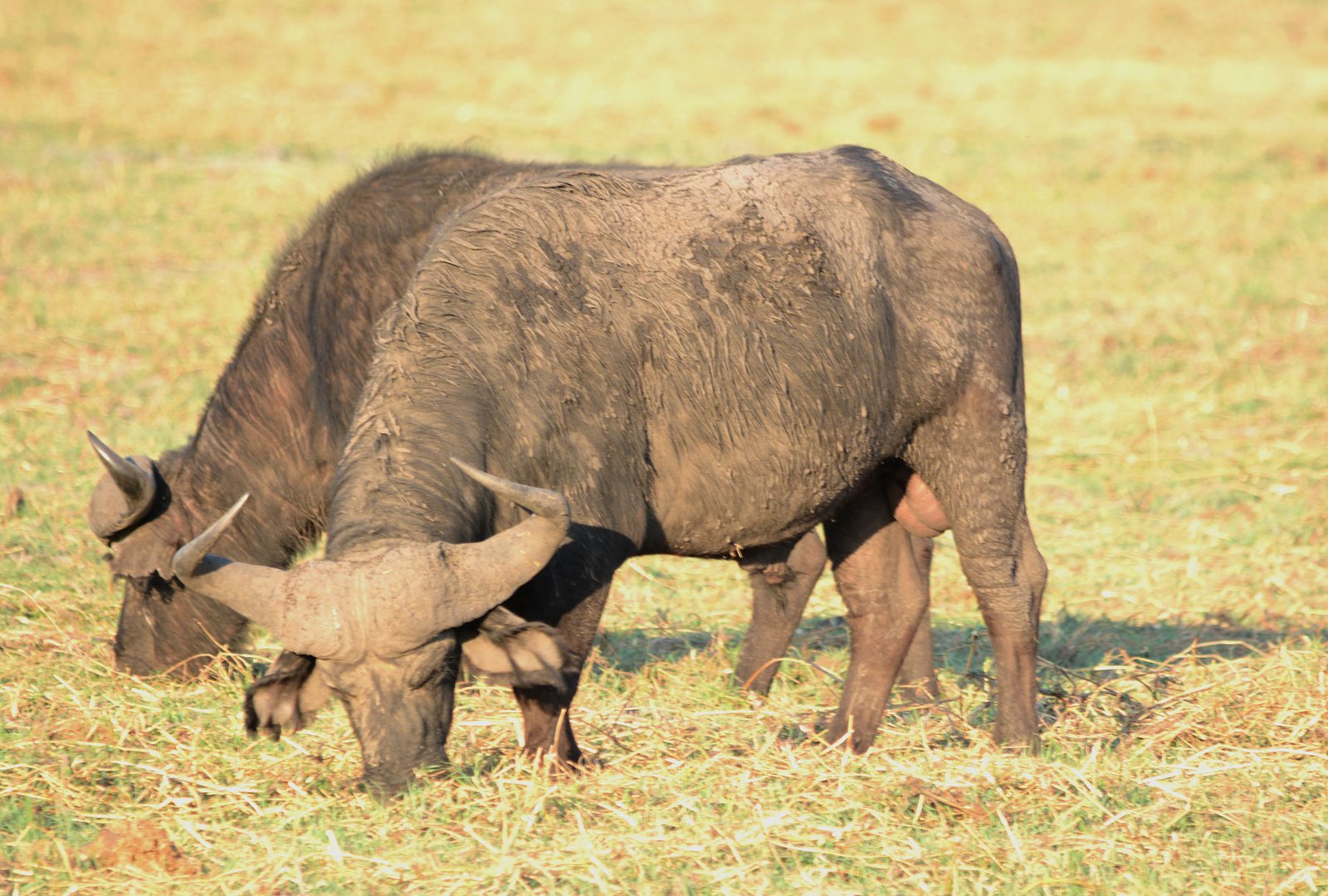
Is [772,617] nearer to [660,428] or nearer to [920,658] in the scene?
[920,658]

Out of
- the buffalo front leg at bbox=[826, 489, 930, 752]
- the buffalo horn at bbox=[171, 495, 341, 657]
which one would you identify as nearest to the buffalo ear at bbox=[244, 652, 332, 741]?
the buffalo horn at bbox=[171, 495, 341, 657]

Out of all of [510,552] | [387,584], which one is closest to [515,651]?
[510,552]

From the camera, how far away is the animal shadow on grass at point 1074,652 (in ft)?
19.6

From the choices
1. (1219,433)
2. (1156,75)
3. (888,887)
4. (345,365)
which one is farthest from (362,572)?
(1156,75)

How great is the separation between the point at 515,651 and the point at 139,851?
3.91ft

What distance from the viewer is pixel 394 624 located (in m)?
4.20

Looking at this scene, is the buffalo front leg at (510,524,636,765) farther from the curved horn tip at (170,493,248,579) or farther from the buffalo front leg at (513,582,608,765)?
the curved horn tip at (170,493,248,579)

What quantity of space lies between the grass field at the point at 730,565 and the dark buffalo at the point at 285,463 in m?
0.29

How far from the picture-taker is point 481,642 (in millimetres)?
4469

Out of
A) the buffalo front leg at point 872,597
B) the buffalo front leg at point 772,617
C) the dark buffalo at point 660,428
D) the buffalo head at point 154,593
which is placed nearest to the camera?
the dark buffalo at point 660,428

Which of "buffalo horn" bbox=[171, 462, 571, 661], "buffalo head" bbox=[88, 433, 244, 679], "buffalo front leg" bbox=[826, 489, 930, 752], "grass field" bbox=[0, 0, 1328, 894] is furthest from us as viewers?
"buffalo head" bbox=[88, 433, 244, 679]

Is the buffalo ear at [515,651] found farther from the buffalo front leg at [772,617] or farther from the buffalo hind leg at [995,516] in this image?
the buffalo front leg at [772,617]

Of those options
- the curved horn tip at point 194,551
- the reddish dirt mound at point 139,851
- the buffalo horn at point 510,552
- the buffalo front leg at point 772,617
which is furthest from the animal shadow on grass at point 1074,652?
the curved horn tip at point 194,551

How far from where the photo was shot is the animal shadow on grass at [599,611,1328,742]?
5977mm
